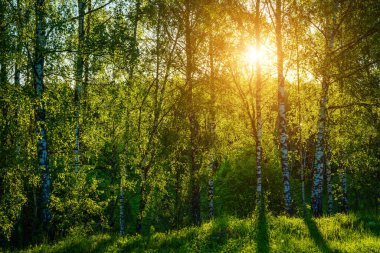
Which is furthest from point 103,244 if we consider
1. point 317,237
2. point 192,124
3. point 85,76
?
point 85,76

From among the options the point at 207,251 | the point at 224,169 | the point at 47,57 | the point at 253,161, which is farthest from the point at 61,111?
the point at 224,169

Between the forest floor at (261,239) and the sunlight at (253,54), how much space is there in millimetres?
9651

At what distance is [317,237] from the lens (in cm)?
864

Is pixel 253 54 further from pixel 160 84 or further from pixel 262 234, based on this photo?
pixel 262 234

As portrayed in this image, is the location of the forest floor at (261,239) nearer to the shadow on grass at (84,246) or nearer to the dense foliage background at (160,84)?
the shadow on grass at (84,246)

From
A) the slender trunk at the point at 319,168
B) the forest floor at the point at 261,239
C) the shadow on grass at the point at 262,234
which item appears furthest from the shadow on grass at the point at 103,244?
the slender trunk at the point at 319,168

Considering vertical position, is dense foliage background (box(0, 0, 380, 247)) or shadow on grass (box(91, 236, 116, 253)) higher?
dense foliage background (box(0, 0, 380, 247))

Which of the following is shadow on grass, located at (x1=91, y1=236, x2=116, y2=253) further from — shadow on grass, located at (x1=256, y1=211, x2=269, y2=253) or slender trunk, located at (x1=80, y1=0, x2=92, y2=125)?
slender trunk, located at (x1=80, y1=0, x2=92, y2=125)

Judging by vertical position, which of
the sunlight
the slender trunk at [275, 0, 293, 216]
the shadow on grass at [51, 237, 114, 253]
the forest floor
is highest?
the sunlight

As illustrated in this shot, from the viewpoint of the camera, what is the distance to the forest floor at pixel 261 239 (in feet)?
26.2

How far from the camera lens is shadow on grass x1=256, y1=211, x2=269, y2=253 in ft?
26.1

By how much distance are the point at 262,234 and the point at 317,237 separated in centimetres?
137

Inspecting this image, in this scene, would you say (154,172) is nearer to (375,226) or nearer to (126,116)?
(126,116)

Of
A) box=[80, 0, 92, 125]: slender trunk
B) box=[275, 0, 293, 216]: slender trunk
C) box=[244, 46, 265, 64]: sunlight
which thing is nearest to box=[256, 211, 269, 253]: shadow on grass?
box=[275, 0, 293, 216]: slender trunk
